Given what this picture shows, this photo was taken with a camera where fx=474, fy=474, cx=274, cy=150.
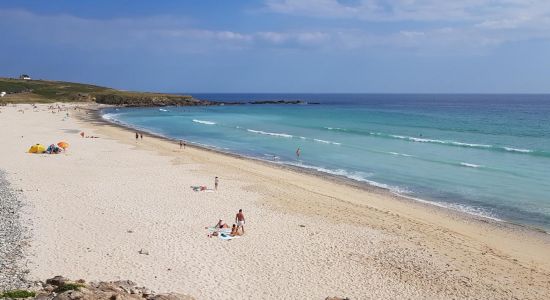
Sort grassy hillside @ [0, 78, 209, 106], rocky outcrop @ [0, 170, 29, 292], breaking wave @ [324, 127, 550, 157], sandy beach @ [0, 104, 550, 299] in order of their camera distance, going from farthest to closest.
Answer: grassy hillside @ [0, 78, 209, 106], breaking wave @ [324, 127, 550, 157], sandy beach @ [0, 104, 550, 299], rocky outcrop @ [0, 170, 29, 292]

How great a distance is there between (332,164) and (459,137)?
23.1m

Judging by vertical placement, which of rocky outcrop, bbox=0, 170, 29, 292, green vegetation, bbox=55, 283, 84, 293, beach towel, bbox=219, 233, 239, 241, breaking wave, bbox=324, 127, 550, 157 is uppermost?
green vegetation, bbox=55, 283, 84, 293


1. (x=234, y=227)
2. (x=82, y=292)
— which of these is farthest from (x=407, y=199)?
(x=82, y=292)

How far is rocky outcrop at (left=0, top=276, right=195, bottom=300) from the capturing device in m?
9.14

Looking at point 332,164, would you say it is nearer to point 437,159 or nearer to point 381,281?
point 437,159

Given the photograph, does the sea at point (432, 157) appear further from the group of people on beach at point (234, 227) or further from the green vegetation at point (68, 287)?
the green vegetation at point (68, 287)

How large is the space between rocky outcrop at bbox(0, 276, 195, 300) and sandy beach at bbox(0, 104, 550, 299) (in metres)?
1.52

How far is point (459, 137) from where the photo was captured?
51469mm

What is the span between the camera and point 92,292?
373 inches

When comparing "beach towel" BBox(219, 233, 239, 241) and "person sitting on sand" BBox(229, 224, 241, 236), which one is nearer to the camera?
"beach towel" BBox(219, 233, 239, 241)

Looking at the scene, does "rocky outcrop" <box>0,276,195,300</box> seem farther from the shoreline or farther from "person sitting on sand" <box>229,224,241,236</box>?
the shoreline

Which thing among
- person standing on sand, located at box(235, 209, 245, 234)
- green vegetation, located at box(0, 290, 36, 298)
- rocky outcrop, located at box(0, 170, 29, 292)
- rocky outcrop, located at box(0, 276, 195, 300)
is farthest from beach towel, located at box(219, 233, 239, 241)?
green vegetation, located at box(0, 290, 36, 298)

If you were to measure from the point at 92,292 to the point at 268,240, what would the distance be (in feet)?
26.4

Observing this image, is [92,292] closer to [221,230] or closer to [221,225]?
[221,230]
